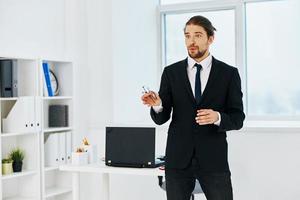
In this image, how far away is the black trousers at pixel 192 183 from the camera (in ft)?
8.62

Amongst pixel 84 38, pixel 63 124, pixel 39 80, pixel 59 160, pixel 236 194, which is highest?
pixel 84 38

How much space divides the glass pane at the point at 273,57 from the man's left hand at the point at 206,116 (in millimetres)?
2172

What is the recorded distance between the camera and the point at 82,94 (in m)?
4.81

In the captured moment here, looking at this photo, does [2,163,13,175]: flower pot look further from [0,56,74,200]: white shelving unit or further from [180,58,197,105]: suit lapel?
[180,58,197,105]: suit lapel

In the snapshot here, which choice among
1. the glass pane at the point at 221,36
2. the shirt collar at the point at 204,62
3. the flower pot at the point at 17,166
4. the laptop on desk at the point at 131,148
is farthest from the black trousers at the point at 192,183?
the glass pane at the point at 221,36

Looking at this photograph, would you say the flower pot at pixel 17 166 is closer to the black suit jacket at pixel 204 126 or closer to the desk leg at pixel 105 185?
the desk leg at pixel 105 185

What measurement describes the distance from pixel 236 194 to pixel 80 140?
1507 mm

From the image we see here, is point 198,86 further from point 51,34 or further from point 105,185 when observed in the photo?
point 51,34

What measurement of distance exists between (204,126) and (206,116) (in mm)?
152

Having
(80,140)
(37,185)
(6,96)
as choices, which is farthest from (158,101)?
(80,140)

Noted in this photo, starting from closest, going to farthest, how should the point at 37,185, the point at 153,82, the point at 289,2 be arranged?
the point at 37,185
the point at 289,2
the point at 153,82

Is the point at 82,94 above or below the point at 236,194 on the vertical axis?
above

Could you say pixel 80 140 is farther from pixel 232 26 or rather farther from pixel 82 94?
pixel 232 26

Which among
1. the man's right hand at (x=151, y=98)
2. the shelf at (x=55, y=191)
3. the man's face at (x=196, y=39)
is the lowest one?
the shelf at (x=55, y=191)
